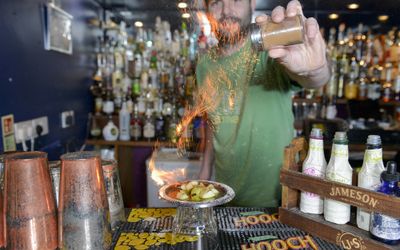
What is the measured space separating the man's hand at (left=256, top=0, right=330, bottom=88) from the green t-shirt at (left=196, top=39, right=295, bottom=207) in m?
0.16

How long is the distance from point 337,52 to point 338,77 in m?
0.27

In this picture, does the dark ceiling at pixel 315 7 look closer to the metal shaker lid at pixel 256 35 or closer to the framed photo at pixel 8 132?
the metal shaker lid at pixel 256 35

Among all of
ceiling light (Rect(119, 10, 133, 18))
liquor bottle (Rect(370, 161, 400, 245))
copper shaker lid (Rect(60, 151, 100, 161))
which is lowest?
liquor bottle (Rect(370, 161, 400, 245))

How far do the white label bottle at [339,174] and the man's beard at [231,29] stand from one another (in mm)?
570

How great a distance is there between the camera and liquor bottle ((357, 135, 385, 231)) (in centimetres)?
83

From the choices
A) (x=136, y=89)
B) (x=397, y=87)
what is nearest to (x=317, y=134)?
(x=136, y=89)

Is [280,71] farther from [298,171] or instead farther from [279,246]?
[279,246]

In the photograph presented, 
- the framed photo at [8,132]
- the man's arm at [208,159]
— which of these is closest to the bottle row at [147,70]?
the framed photo at [8,132]

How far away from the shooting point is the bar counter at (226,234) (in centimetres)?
85

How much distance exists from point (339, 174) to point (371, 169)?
0.25 feet

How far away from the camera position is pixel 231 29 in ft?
4.35

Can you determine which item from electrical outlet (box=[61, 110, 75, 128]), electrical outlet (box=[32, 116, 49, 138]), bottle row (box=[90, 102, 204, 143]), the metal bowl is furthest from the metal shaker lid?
bottle row (box=[90, 102, 204, 143])

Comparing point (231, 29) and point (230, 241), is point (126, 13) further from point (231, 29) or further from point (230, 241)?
point (230, 241)

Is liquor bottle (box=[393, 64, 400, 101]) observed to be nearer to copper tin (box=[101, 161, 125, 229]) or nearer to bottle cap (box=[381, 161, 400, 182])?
bottle cap (box=[381, 161, 400, 182])
